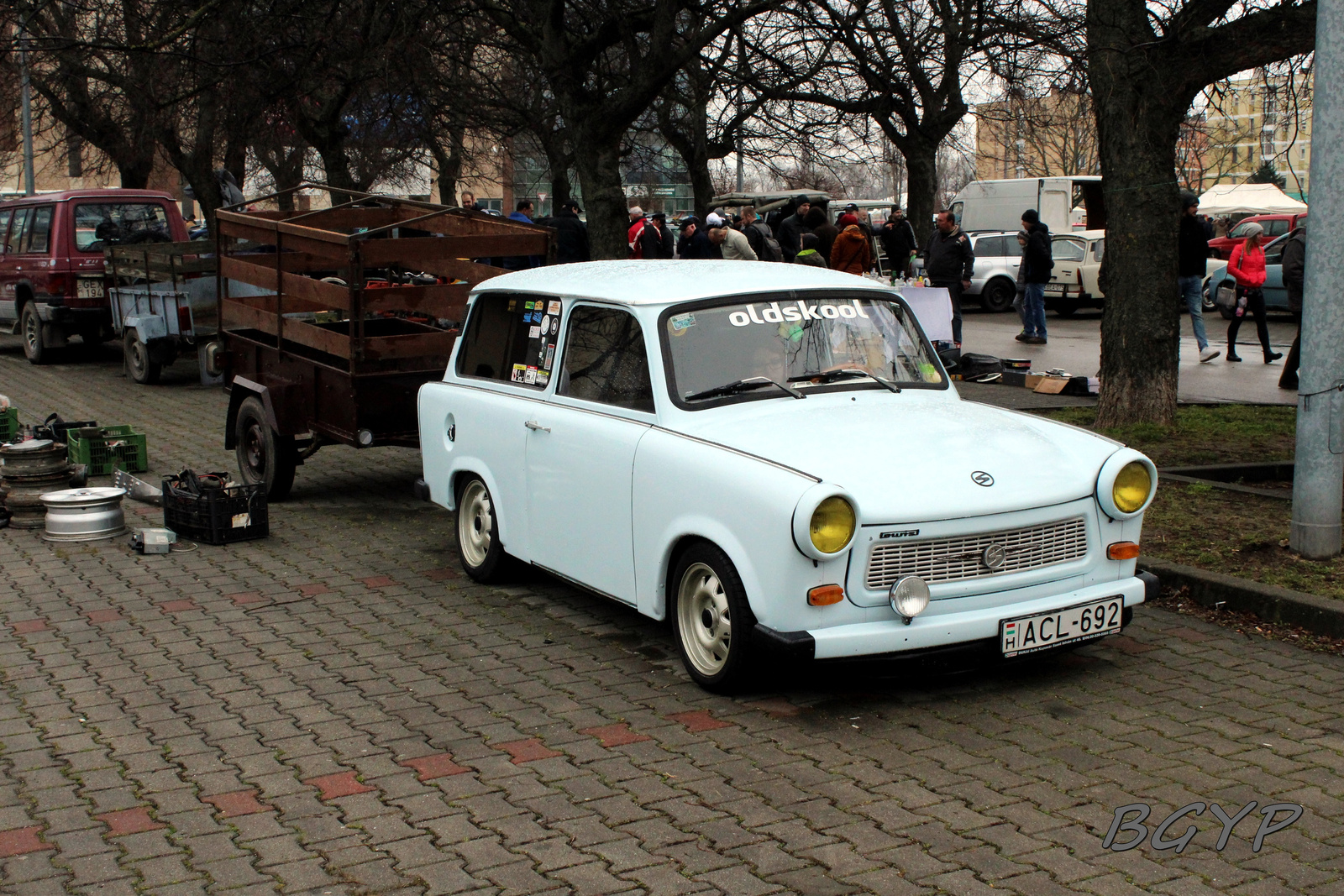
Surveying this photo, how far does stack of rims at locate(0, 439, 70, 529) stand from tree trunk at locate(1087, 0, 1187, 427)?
24.7 ft

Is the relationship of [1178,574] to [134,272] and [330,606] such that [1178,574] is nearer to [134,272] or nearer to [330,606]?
[330,606]

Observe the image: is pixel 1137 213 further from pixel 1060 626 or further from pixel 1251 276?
pixel 1251 276

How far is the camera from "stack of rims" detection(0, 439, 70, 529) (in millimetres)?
8492

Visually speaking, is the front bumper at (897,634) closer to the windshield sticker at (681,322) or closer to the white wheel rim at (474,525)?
the windshield sticker at (681,322)

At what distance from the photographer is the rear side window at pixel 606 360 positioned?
5.80 m

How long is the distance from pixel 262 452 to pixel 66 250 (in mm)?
9338

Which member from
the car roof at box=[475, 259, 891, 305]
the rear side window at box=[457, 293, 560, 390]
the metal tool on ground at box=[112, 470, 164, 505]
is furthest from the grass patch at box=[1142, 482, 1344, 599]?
the metal tool on ground at box=[112, 470, 164, 505]

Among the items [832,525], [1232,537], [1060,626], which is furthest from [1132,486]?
[1232,537]

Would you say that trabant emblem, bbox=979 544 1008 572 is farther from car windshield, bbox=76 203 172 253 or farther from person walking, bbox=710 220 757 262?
car windshield, bbox=76 203 172 253

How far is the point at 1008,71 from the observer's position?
17.6 meters

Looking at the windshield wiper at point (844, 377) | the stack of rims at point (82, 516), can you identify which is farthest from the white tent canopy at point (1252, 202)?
the stack of rims at point (82, 516)

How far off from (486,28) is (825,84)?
7.33 meters

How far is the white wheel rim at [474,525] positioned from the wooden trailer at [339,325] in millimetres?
1424

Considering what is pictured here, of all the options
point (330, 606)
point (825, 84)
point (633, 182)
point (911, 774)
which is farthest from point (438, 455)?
point (633, 182)
